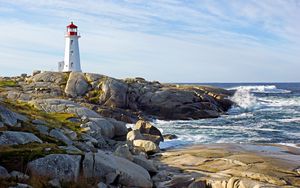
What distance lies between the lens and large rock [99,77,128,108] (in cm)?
4497

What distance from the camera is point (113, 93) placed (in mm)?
45969

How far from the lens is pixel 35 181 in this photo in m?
10.0

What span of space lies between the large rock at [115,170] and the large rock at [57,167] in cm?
46

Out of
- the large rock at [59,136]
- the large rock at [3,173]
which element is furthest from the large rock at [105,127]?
the large rock at [3,173]

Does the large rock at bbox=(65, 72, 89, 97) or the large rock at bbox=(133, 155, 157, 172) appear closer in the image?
the large rock at bbox=(133, 155, 157, 172)

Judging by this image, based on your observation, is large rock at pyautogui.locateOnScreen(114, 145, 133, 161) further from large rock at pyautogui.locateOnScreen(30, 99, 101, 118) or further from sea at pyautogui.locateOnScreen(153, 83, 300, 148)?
large rock at pyautogui.locateOnScreen(30, 99, 101, 118)

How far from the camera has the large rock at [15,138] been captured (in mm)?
12469

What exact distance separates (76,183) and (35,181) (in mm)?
1190

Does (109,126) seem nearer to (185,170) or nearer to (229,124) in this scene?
(185,170)

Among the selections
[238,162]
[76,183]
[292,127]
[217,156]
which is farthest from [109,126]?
[292,127]

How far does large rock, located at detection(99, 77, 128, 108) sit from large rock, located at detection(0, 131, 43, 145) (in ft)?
102

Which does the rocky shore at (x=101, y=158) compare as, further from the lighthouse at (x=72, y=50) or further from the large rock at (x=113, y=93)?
the lighthouse at (x=72, y=50)

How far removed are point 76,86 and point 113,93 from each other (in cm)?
487

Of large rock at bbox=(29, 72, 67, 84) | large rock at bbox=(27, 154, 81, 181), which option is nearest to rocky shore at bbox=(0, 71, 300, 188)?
large rock at bbox=(27, 154, 81, 181)
